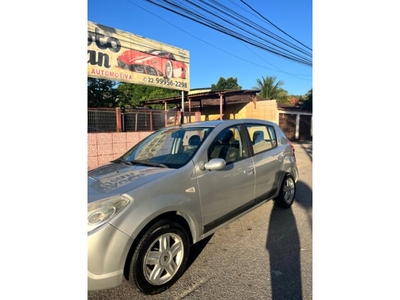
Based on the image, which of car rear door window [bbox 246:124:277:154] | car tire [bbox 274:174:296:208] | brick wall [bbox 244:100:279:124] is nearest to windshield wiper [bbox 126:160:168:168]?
car rear door window [bbox 246:124:277:154]

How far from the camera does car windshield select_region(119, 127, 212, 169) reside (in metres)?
2.79

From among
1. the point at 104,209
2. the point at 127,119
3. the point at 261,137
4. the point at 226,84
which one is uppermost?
the point at 226,84

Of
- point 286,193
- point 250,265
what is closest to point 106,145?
point 286,193

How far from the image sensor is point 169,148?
3.15m

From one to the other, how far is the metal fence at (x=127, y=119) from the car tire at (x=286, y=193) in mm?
6006

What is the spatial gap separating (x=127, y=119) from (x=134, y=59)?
3.22m

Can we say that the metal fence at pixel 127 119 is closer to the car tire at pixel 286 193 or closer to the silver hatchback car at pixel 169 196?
the silver hatchback car at pixel 169 196

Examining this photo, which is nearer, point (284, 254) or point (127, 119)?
point (284, 254)

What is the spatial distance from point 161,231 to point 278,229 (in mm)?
1909

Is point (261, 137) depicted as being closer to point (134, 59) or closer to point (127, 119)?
point (127, 119)

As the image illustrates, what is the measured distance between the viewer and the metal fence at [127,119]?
311 inches

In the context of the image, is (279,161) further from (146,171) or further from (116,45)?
(116,45)

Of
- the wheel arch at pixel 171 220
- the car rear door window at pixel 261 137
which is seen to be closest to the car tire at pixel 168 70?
the car rear door window at pixel 261 137
